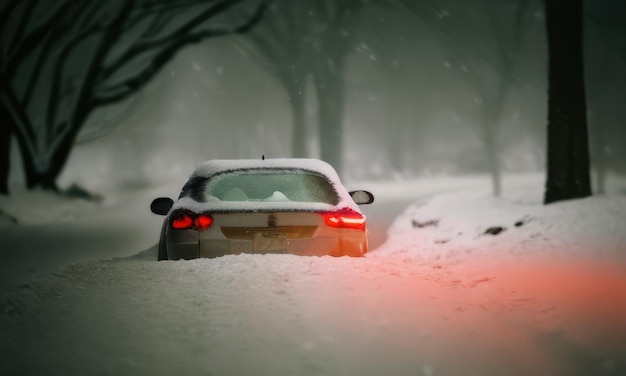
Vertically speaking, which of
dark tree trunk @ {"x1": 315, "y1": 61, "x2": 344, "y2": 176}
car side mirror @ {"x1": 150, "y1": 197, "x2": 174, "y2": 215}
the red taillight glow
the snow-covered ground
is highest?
dark tree trunk @ {"x1": 315, "y1": 61, "x2": 344, "y2": 176}

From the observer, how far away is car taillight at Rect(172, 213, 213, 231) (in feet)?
22.6

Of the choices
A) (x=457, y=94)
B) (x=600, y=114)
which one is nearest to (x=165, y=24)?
(x=600, y=114)

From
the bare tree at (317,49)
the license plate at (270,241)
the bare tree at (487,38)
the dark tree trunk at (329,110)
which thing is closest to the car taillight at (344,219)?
the license plate at (270,241)

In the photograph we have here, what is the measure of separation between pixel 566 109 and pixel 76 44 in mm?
16861

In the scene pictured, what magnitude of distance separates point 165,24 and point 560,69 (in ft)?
50.6

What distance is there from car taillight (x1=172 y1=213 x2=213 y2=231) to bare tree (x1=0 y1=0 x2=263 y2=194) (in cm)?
1798

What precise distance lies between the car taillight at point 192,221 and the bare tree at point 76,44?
59.0 feet

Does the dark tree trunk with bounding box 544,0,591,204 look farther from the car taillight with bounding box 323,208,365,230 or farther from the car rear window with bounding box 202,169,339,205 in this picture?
the car taillight with bounding box 323,208,365,230

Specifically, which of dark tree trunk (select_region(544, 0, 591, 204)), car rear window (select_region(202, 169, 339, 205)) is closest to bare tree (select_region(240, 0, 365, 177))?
dark tree trunk (select_region(544, 0, 591, 204))

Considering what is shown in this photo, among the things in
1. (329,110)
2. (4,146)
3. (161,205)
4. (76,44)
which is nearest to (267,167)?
(161,205)

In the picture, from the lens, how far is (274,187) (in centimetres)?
974

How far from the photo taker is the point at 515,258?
10344 mm

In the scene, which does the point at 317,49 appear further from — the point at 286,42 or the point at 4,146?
the point at 4,146

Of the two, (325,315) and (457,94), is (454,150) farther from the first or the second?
(325,315)
